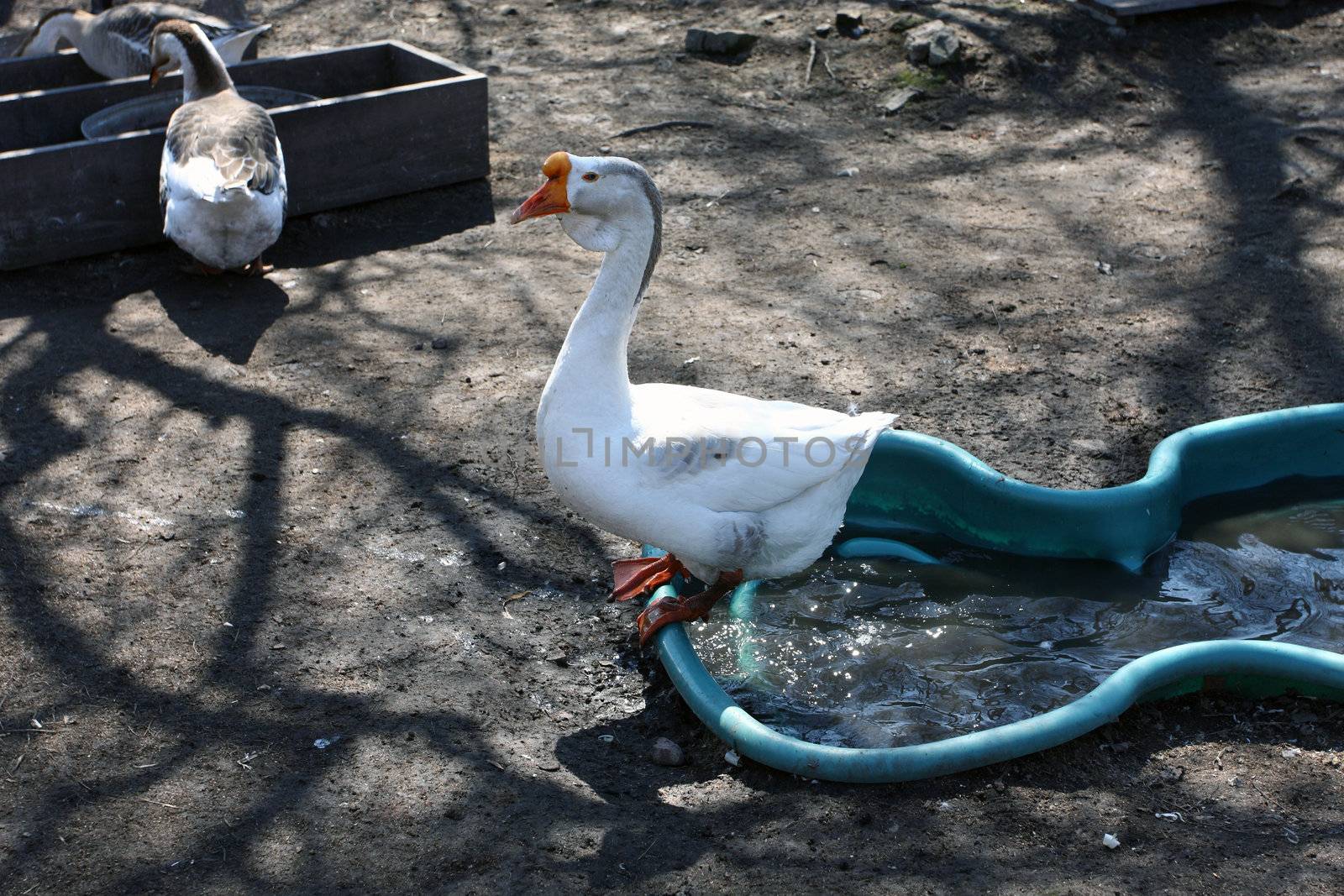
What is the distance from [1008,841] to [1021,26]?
7022 mm

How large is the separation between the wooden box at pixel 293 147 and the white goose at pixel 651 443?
362cm

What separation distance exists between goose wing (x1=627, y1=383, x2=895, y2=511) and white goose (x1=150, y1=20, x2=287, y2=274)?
306 cm

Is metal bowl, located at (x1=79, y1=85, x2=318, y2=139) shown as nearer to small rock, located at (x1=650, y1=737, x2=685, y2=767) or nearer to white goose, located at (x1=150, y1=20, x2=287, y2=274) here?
white goose, located at (x1=150, y1=20, x2=287, y2=274)

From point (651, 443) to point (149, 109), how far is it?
5.06m

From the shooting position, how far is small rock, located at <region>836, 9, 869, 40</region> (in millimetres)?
8695

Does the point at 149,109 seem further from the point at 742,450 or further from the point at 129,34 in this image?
the point at 742,450

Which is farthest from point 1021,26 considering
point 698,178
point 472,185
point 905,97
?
point 472,185

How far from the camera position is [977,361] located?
5367 mm

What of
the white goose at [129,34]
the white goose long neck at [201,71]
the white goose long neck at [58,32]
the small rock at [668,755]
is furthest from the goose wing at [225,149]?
the small rock at [668,755]

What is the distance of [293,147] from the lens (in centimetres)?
663

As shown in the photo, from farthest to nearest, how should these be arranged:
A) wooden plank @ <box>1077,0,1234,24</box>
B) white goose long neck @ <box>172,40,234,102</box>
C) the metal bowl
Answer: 1. wooden plank @ <box>1077,0,1234,24</box>
2. the metal bowl
3. white goose long neck @ <box>172,40,234,102</box>

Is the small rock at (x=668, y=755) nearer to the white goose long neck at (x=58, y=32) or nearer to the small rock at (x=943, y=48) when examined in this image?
the small rock at (x=943, y=48)

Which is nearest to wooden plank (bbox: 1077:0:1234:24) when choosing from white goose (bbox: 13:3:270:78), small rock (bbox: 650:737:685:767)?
Result: white goose (bbox: 13:3:270:78)

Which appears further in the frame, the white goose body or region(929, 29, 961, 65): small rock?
region(929, 29, 961, 65): small rock
